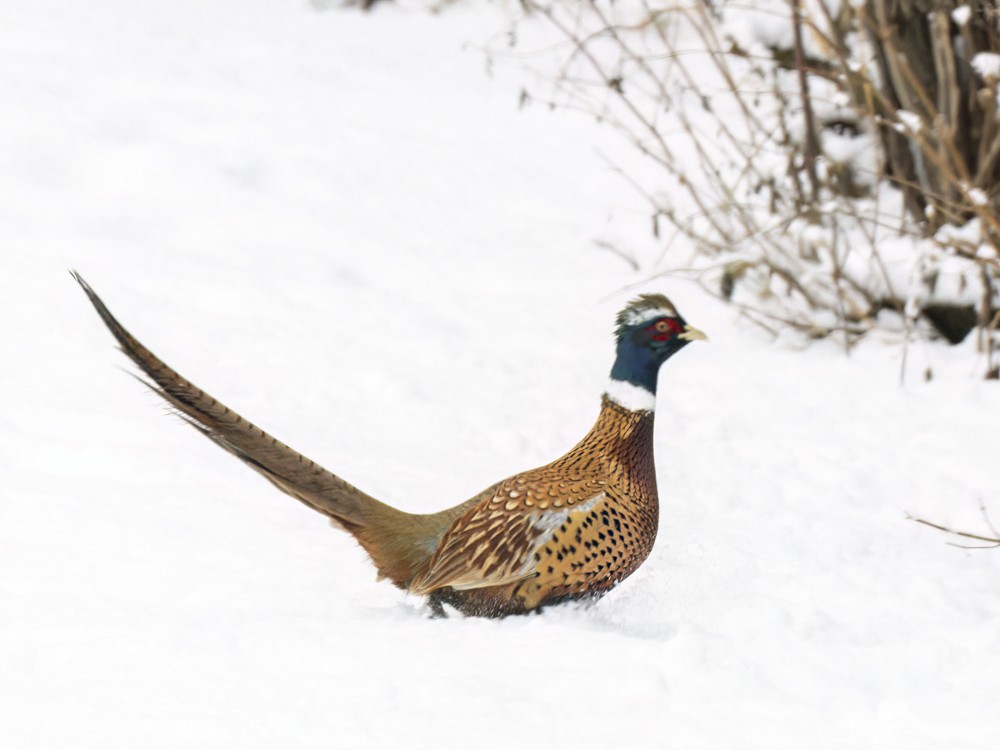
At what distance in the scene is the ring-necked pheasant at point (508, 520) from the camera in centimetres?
306

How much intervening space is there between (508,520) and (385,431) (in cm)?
133

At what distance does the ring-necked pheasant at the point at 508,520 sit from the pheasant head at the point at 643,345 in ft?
0.04

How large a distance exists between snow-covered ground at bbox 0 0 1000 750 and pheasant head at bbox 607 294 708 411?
527 mm

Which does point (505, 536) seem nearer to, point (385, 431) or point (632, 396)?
point (632, 396)

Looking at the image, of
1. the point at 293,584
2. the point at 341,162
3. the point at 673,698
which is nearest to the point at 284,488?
the point at 293,584

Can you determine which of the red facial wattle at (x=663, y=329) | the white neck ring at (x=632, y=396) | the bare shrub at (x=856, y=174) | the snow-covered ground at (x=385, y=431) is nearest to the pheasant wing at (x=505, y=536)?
the snow-covered ground at (x=385, y=431)

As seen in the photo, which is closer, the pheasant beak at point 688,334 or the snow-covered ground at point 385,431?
the snow-covered ground at point 385,431

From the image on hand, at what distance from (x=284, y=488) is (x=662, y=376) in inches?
91.1

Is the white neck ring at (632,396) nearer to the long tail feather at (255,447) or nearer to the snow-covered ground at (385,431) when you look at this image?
the snow-covered ground at (385,431)

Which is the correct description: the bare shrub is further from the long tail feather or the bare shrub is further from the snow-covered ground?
the long tail feather

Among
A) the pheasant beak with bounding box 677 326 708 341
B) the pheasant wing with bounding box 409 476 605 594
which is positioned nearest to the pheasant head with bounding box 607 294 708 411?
the pheasant beak with bounding box 677 326 708 341

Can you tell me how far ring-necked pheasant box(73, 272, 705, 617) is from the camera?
306cm

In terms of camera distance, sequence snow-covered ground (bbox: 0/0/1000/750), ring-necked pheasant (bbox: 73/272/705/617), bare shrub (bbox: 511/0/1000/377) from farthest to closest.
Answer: bare shrub (bbox: 511/0/1000/377), ring-necked pheasant (bbox: 73/272/705/617), snow-covered ground (bbox: 0/0/1000/750)

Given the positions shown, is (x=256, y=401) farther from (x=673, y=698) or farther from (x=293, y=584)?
(x=673, y=698)
